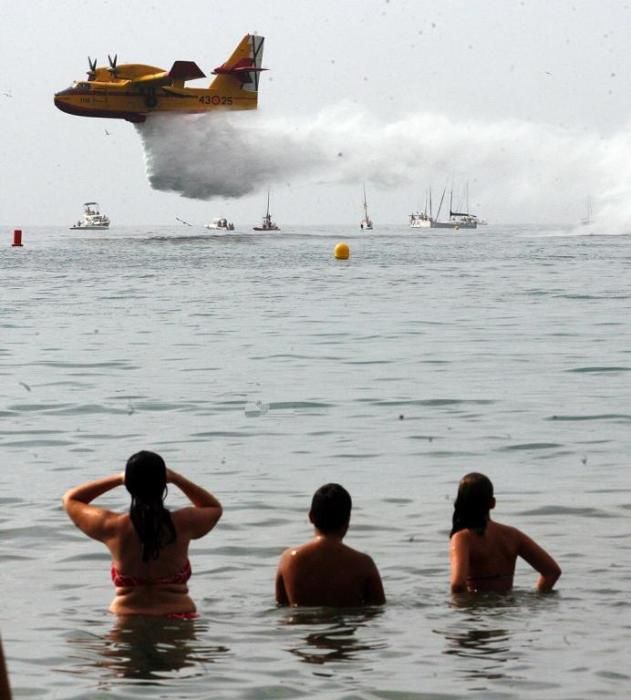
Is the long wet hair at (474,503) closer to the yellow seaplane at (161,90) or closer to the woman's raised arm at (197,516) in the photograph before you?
the woman's raised arm at (197,516)

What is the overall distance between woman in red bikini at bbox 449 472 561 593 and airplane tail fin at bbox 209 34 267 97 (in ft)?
292

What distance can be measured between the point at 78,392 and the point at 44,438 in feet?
14.6

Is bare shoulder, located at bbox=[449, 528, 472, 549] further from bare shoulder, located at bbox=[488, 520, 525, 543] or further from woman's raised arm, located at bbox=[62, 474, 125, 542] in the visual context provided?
woman's raised arm, located at bbox=[62, 474, 125, 542]

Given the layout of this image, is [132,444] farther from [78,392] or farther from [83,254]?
[83,254]

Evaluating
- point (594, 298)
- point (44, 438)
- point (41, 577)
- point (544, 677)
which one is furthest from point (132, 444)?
point (594, 298)

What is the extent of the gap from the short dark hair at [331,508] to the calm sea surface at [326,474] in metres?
0.75

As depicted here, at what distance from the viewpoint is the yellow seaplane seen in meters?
86.4

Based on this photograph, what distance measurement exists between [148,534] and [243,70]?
9078 cm

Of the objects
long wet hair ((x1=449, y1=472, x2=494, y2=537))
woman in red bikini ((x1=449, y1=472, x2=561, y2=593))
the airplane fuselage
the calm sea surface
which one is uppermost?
the airplane fuselage

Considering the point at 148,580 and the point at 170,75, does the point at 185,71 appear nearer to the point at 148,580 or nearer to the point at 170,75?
the point at 170,75

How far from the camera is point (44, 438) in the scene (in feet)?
56.1

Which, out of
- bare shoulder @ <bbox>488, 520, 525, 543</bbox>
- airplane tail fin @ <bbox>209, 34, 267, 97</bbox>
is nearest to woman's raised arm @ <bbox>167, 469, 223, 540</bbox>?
bare shoulder @ <bbox>488, 520, 525, 543</bbox>

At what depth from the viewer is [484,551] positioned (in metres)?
8.80

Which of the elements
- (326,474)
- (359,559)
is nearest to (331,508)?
(359,559)
